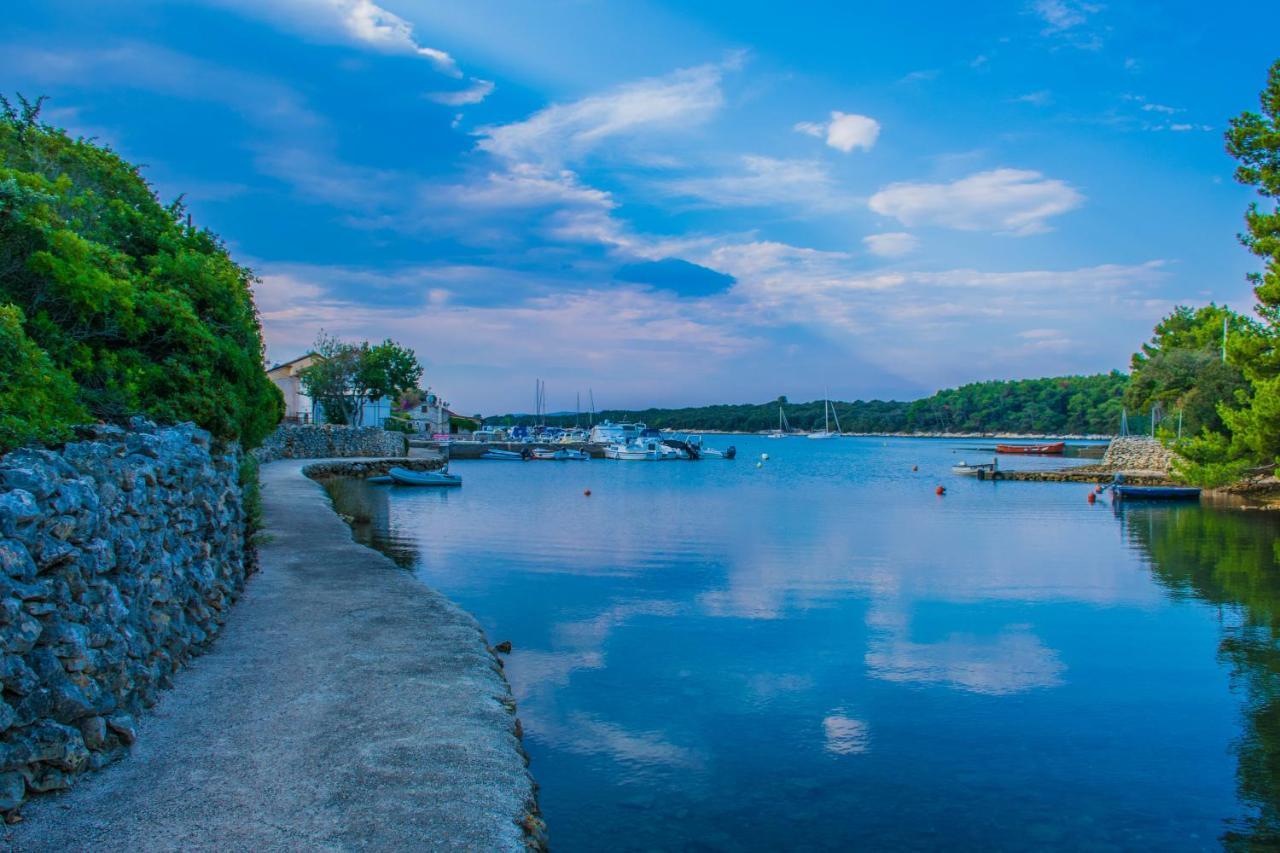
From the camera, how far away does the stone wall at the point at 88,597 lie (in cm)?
558

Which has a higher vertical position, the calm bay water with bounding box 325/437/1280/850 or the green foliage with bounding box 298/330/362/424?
the green foliage with bounding box 298/330/362/424

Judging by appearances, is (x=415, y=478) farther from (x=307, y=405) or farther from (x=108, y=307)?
(x=108, y=307)

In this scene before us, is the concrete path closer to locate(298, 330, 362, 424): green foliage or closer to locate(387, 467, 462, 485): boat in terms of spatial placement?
locate(387, 467, 462, 485): boat

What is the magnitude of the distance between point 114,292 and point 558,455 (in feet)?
238

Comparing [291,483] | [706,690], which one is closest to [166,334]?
[706,690]

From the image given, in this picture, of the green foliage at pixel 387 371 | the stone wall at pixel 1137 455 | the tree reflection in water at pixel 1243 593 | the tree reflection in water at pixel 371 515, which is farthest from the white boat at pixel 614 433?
the tree reflection in water at pixel 1243 593

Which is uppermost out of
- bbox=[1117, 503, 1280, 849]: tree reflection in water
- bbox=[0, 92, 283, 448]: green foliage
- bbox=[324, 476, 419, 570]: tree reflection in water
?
bbox=[0, 92, 283, 448]: green foliage

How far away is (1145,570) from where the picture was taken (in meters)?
21.4

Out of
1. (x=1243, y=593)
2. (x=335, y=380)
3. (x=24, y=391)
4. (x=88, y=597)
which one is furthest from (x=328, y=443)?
(x=88, y=597)

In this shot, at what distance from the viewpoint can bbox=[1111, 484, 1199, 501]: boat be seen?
40.8m

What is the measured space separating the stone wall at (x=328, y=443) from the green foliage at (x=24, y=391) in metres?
42.6

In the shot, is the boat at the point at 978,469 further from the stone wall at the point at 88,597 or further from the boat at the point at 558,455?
the stone wall at the point at 88,597

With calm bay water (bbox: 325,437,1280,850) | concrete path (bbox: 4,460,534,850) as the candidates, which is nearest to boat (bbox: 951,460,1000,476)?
calm bay water (bbox: 325,437,1280,850)

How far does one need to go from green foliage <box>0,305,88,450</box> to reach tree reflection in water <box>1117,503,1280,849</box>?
10675 millimetres
